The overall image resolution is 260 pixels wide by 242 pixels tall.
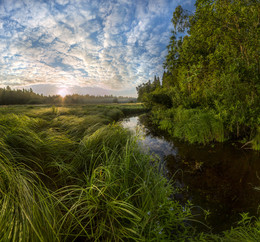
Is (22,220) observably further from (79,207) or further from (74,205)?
(79,207)

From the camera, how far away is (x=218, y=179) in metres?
3.88

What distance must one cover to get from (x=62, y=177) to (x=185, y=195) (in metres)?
3.12

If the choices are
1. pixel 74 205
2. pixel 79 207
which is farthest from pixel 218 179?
pixel 74 205

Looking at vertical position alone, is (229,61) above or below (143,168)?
above

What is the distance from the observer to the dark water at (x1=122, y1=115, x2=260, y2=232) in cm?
275

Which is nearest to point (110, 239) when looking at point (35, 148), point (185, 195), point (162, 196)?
point (162, 196)

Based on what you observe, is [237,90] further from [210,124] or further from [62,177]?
[62,177]

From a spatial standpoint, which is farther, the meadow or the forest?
the forest

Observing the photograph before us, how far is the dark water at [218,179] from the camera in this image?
275cm

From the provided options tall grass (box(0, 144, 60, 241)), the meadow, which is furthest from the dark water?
tall grass (box(0, 144, 60, 241))

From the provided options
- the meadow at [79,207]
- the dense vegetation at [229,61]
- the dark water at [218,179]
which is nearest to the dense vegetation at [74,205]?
the meadow at [79,207]

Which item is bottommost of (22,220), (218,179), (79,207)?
(218,179)

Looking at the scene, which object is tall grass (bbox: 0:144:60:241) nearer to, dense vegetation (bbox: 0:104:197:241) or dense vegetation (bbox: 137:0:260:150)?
dense vegetation (bbox: 0:104:197:241)

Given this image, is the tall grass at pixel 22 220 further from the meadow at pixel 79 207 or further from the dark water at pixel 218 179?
the dark water at pixel 218 179
